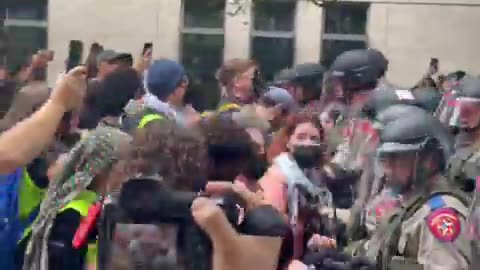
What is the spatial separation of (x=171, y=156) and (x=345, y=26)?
1891cm

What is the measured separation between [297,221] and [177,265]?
2012 millimetres

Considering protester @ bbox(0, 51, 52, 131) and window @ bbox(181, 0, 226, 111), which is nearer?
protester @ bbox(0, 51, 52, 131)

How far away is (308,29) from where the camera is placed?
22391 mm

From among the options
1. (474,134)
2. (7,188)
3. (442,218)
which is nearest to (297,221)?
(442,218)

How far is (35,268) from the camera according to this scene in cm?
470

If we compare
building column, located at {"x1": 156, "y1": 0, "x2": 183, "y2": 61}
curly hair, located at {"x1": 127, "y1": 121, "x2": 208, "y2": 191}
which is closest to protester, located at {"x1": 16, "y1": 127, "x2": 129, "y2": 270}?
curly hair, located at {"x1": 127, "y1": 121, "x2": 208, "y2": 191}

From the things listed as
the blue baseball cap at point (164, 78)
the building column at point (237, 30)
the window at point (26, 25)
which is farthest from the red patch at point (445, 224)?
the window at point (26, 25)

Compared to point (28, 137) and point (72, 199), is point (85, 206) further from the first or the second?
point (28, 137)

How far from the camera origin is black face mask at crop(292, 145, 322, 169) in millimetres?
6223

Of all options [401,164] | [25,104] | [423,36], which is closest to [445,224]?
[401,164]

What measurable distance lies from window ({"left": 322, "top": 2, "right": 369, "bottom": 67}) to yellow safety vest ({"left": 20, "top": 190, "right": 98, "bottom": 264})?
1801 centimetres

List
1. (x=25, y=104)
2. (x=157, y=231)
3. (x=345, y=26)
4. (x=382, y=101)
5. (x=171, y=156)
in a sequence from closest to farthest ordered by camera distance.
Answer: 1. (x=157, y=231)
2. (x=171, y=156)
3. (x=25, y=104)
4. (x=382, y=101)
5. (x=345, y=26)

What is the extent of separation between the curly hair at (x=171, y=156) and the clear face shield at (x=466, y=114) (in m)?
3.91

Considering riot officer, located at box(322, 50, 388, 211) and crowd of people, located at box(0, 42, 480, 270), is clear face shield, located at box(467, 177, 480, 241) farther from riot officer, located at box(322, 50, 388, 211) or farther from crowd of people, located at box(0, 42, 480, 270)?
riot officer, located at box(322, 50, 388, 211)
